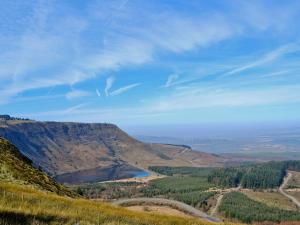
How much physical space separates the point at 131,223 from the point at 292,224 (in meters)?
195

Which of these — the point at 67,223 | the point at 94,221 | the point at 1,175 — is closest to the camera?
the point at 67,223

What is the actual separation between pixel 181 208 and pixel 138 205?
73.6 ft

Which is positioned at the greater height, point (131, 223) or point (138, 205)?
point (131, 223)

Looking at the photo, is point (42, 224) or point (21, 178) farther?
point (21, 178)

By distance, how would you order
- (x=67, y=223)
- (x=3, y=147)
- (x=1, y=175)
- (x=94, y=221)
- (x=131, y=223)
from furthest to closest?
(x=3, y=147)
(x=1, y=175)
(x=131, y=223)
(x=94, y=221)
(x=67, y=223)

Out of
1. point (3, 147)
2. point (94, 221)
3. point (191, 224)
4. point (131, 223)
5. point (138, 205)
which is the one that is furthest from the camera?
point (138, 205)

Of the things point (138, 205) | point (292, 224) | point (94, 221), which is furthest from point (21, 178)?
point (292, 224)

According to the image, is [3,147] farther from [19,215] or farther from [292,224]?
[292,224]

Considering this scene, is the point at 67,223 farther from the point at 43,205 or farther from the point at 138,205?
the point at 138,205

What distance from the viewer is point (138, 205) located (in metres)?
193

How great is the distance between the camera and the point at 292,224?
195m

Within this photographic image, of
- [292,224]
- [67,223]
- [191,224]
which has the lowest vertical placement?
[292,224]

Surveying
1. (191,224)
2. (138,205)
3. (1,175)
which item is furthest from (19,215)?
(138,205)

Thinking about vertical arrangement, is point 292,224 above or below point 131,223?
below
